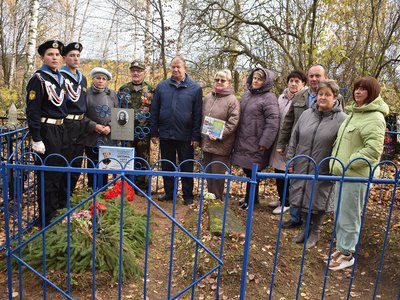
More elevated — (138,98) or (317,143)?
(138,98)

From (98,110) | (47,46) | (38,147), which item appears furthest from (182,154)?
(47,46)

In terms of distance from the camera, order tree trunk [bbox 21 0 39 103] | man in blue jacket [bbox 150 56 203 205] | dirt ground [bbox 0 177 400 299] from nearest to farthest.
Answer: dirt ground [bbox 0 177 400 299], man in blue jacket [bbox 150 56 203 205], tree trunk [bbox 21 0 39 103]

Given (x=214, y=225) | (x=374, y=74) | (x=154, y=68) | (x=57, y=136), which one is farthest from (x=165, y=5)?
(x=214, y=225)

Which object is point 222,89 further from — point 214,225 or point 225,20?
point 225,20

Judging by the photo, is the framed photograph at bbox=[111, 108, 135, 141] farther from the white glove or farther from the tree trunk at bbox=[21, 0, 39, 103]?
the tree trunk at bbox=[21, 0, 39, 103]

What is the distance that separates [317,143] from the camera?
3.66 meters

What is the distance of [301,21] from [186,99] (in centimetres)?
469

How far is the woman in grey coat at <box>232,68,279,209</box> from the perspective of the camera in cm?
442

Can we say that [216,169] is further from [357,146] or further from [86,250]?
[86,250]

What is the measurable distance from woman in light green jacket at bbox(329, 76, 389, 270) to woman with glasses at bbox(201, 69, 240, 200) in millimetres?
1471

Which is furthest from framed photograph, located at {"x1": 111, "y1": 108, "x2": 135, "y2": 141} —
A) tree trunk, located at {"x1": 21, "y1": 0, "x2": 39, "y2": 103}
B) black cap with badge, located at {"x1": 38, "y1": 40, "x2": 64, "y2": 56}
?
tree trunk, located at {"x1": 21, "y1": 0, "x2": 39, "y2": 103}

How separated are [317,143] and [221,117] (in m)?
1.38

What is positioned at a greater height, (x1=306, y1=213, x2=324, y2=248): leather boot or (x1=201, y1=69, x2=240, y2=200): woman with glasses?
(x1=201, y1=69, x2=240, y2=200): woman with glasses

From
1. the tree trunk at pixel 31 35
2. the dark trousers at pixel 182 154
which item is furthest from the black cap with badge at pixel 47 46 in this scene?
the tree trunk at pixel 31 35
